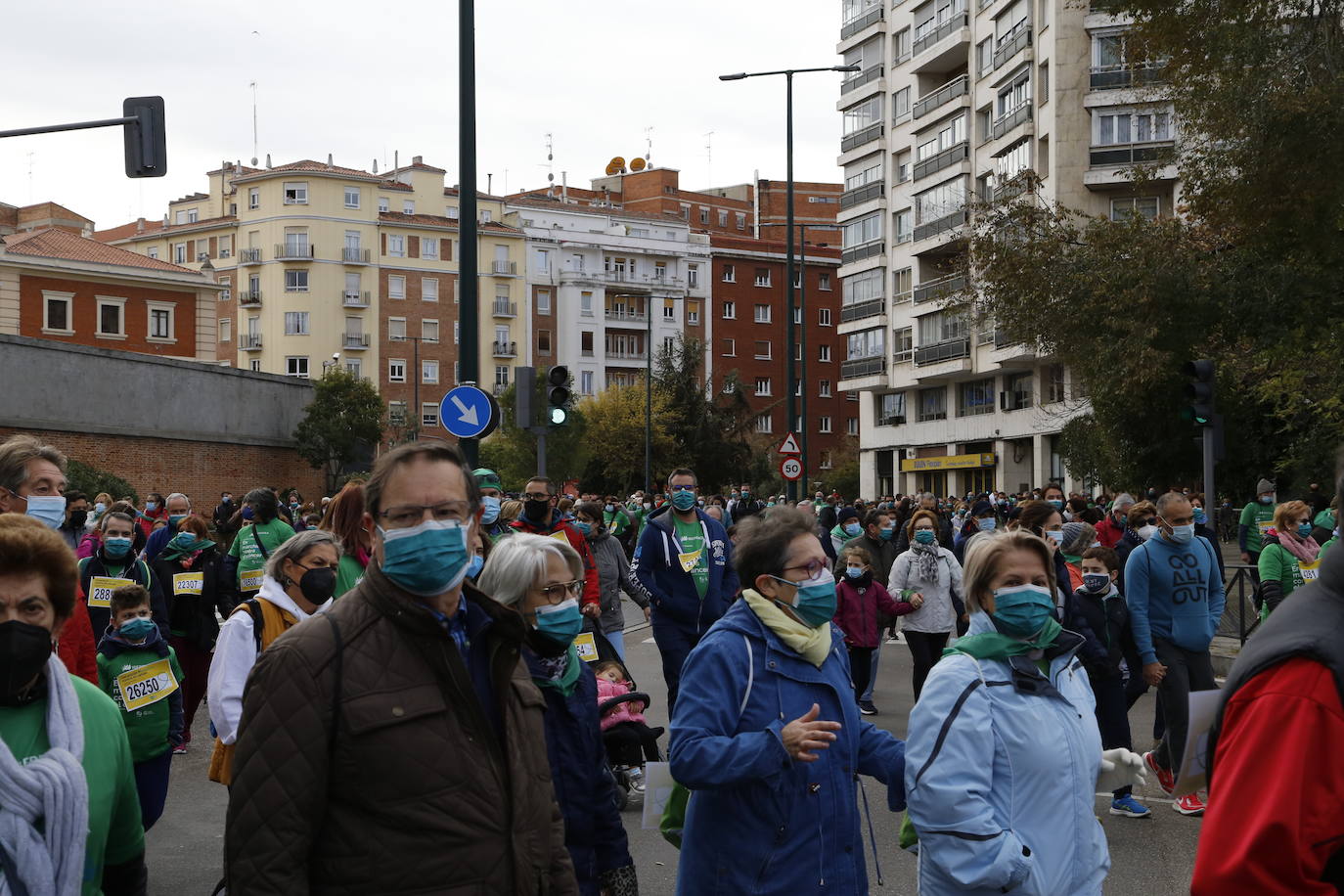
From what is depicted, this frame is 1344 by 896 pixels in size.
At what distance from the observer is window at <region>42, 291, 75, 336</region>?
6450 centimetres

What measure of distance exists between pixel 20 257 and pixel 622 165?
5808 cm

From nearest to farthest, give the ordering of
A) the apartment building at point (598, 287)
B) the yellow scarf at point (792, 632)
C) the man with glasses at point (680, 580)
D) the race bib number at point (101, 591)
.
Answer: the yellow scarf at point (792, 632)
the race bib number at point (101, 591)
the man with glasses at point (680, 580)
the apartment building at point (598, 287)

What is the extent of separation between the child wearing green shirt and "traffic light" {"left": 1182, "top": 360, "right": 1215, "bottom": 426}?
35.9 ft

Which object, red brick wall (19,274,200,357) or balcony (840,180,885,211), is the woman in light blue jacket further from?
balcony (840,180,885,211)

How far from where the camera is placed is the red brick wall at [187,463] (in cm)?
4275

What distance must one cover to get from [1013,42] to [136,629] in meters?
54.7

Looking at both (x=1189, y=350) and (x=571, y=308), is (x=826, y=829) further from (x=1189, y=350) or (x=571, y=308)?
(x=571, y=308)

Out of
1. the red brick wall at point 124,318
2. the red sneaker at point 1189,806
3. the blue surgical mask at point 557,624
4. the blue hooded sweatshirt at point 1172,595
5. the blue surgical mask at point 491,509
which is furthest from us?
the red brick wall at point 124,318

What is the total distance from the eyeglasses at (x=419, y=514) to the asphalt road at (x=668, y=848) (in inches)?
165

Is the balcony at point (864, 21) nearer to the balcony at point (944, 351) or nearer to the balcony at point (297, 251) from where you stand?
the balcony at point (944, 351)

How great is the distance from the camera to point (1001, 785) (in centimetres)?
389

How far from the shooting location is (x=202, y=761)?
10734mm

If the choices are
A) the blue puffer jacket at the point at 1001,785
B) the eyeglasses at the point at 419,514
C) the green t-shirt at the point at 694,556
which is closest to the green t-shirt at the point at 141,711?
the eyeglasses at the point at 419,514

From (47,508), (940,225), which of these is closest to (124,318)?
(940,225)
